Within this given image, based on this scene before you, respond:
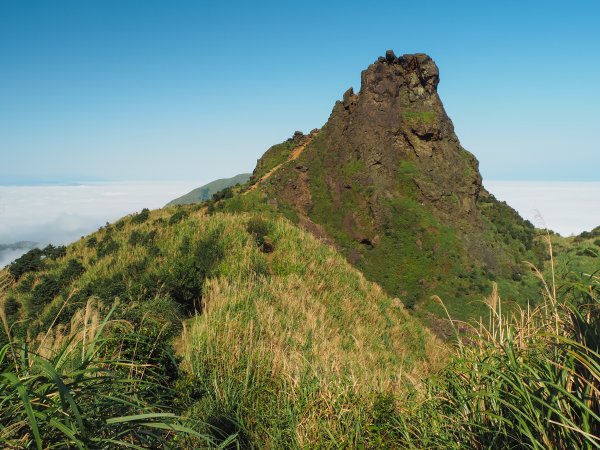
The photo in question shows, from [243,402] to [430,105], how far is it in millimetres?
52182

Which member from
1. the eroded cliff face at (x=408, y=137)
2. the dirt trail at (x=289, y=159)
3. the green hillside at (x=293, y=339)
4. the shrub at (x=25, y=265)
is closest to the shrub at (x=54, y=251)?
the green hillside at (x=293, y=339)

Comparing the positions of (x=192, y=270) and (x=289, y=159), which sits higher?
(x=289, y=159)

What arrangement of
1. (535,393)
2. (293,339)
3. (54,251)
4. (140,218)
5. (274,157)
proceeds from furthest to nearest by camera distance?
(274,157) → (140,218) → (54,251) → (293,339) → (535,393)

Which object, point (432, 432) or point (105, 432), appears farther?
point (432, 432)

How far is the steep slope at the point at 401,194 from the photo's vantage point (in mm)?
42125

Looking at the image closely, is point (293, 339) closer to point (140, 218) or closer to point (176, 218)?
point (176, 218)

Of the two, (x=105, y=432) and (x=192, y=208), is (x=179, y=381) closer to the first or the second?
(x=105, y=432)

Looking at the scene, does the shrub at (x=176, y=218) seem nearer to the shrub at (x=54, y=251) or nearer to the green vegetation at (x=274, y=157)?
the shrub at (x=54, y=251)

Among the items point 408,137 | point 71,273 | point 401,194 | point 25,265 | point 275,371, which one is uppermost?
point 408,137

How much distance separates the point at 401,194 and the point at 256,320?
4289 cm

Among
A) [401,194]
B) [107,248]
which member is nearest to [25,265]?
[107,248]

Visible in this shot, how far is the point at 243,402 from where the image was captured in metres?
4.52

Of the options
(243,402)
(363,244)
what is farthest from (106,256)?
(363,244)

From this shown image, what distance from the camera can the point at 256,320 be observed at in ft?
22.8
